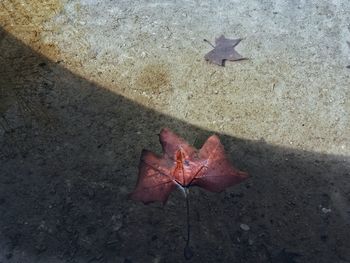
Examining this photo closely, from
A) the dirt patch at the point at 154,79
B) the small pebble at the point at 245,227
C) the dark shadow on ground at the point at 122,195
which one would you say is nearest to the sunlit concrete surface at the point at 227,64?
the dirt patch at the point at 154,79

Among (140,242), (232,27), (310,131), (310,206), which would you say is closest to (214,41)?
(232,27)

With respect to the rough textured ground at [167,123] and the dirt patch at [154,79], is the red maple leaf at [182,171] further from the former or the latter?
the dirt patch at [154,79]

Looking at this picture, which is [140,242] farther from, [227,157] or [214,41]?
[214,41]

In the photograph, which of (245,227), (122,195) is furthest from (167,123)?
(245,227)

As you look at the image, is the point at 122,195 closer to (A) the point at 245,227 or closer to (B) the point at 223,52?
(A) the point at 245,227

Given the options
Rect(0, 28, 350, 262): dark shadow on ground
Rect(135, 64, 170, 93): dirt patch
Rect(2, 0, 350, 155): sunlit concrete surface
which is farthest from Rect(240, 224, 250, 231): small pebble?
Rect(135, 64, 170, 93): dirt patch

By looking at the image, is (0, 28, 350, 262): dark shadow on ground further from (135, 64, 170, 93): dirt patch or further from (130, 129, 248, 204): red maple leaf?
(135, 64, 170, 93): dirt patch
